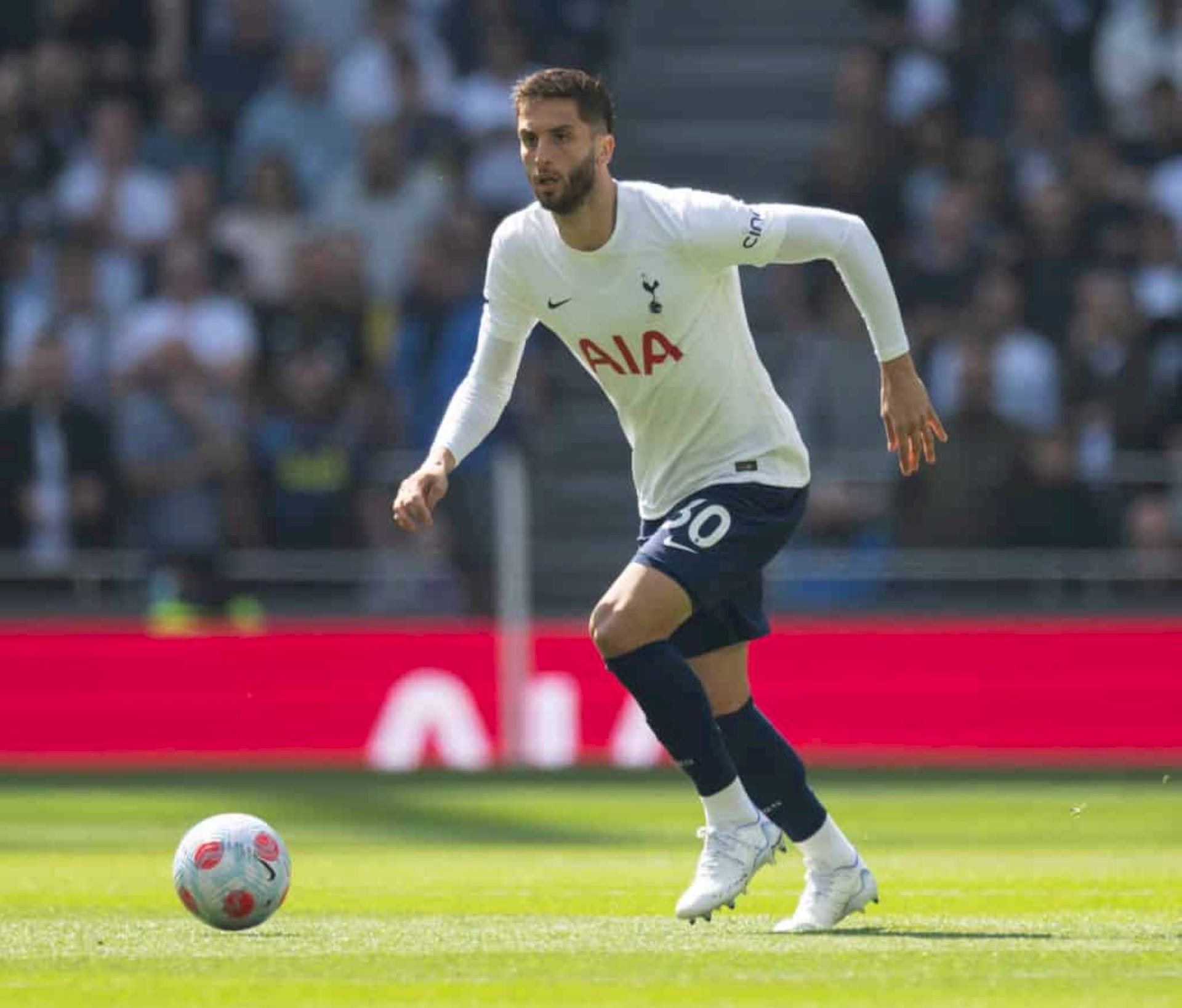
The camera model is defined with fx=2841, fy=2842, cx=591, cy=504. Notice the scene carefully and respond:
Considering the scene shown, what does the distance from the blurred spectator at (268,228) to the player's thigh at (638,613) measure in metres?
10.7

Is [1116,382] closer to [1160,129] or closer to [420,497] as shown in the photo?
[1160,129]

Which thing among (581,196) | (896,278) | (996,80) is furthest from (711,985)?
(996,80)

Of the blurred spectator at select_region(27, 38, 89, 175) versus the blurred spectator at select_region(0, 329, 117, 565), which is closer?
the blurred spectator at select_region(0, 329, 117, 565)

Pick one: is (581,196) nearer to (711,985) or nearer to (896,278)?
(711,985)

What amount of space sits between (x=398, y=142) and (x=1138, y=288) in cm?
494

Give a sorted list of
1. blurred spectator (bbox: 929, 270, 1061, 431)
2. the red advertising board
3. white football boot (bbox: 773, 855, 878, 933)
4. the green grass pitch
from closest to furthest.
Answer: the green grass pitch < white football boot (bbox: 773, 855, 878, 933) < the red advertising board < blurred spectator (bbox: 929, 270, 1061, 431)

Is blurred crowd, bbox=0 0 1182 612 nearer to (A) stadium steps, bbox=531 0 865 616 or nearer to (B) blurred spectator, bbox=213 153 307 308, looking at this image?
(B) blurred spectator, bbox=213 153 307 308

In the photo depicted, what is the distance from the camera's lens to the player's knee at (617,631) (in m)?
7.89

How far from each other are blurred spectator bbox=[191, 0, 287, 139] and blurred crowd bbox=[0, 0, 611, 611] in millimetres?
18

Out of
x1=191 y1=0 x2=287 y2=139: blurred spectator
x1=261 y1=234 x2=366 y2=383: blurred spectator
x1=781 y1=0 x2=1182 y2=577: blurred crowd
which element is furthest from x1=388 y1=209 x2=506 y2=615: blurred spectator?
x1=191 y1=0 x2=287 y2=139: blurred spectator

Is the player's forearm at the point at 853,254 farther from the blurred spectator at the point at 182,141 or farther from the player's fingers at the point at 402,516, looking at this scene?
the blurred spectator at the point at 182,141

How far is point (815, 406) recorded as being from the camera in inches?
670

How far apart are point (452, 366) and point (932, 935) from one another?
981cm

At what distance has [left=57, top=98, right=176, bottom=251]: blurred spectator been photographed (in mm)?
18625
